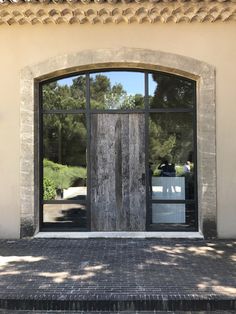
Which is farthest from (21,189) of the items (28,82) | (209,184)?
(209,184)

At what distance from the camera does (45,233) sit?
854 cm

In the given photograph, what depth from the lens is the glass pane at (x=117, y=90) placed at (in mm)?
8719

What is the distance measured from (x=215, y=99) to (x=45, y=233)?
162 inches

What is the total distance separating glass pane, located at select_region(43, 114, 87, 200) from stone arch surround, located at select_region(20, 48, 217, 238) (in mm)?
406

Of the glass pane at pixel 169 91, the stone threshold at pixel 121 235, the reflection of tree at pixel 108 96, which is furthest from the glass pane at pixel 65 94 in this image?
the stone threshold at pixel 121 235

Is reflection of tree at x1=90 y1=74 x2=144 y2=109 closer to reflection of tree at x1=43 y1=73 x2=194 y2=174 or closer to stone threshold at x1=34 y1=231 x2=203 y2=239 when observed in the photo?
reflection of tree at x1=43 y1=73 x2=194 y2=174

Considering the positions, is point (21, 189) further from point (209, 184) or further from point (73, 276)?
point (209, 184)

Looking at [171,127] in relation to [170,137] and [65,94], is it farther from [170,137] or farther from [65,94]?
[65,94]

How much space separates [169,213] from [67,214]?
2.01 metres

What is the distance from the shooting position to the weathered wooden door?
8.66 metres

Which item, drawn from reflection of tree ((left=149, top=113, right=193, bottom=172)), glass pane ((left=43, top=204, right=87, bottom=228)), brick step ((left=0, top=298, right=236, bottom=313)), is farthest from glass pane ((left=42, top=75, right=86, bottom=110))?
brick step ((left=0, top=298, right=236, bottom=313))

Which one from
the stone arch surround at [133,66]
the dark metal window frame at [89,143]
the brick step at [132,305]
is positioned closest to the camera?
the brick step at [132,305]

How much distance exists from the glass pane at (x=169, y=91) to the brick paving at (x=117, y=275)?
2637 millimetres

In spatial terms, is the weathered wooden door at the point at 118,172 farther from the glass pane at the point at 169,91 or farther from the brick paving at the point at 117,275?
the brick paving at the point at 117,275
